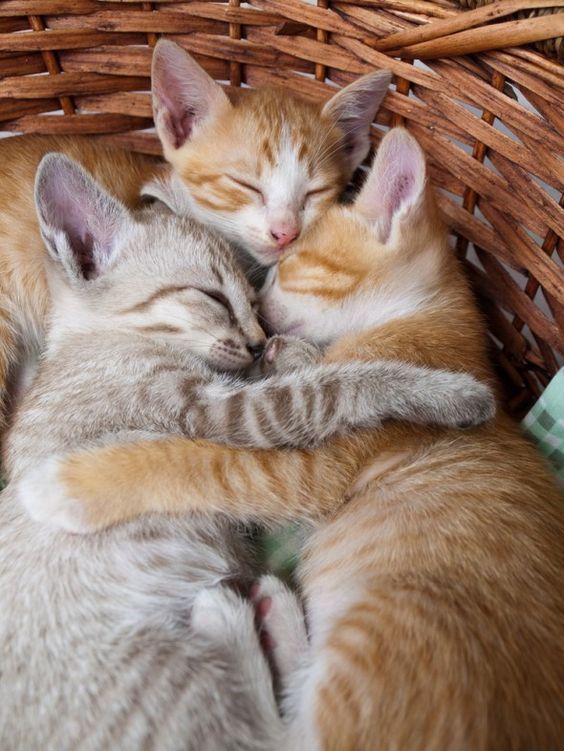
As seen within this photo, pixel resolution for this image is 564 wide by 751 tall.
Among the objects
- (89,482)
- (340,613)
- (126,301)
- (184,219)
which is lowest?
(340,613)

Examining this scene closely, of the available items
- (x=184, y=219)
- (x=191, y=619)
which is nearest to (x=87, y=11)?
(x=184, y=219)

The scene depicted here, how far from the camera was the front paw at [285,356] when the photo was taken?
1.45 metres

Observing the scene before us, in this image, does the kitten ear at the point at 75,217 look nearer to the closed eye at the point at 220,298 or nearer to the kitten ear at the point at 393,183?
the closed eye at the point at 220,298

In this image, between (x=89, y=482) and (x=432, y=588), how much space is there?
2.02 feet

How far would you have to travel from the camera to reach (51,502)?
3.84ft

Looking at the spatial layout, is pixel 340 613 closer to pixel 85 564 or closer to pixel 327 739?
pixel 327 739

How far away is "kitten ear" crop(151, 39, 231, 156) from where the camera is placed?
1622mm

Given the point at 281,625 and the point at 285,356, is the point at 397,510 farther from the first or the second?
the point at 285,356

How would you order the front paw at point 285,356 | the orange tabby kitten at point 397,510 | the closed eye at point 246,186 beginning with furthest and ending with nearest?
the closed eye at point 246,186
the front paw at point 285,356
the orange tabby kitten at point 397,510

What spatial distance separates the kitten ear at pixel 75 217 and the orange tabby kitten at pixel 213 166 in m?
0.19

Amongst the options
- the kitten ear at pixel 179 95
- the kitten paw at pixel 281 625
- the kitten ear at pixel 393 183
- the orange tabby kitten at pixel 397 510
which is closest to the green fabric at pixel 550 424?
the orange tabby kitten at pixel 397 510

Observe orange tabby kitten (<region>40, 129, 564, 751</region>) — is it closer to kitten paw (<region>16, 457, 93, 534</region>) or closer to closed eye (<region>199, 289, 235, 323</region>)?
kitten paw (<region>16, 457, 93, 534</region>)

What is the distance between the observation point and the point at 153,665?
1051mm

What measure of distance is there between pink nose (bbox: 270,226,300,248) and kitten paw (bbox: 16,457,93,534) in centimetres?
77
